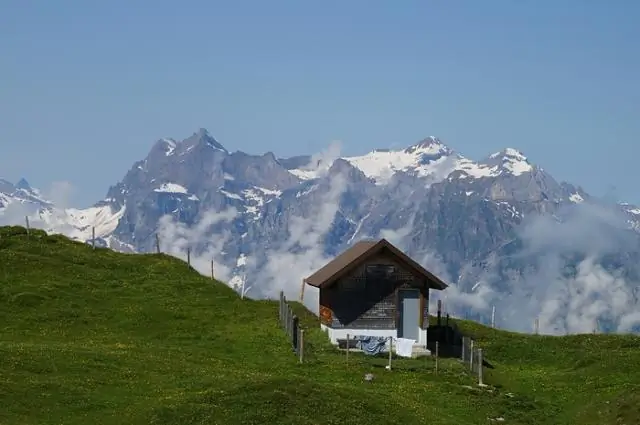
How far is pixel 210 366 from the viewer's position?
57969 millimetres

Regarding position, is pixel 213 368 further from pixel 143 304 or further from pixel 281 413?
pixel 143 304

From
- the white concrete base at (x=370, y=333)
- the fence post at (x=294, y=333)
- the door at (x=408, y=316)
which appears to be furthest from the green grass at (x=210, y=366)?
the door at (x=408, y=316)

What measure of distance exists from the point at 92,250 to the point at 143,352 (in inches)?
1841

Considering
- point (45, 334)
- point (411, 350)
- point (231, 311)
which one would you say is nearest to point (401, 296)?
point (411, 350)

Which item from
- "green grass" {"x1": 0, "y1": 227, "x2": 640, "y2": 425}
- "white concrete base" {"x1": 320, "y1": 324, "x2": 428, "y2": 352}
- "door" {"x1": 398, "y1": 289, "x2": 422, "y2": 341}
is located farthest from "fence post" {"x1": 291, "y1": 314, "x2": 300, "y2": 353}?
"door" {"x1": 398, "y1": 289, "x2": 422, "y2": 341}

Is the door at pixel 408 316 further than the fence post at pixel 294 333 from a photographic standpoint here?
Yes

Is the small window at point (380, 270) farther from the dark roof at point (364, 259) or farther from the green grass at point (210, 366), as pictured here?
the green grass at point (210, 366)

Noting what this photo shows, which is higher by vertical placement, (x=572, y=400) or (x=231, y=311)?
(x=231, y=311)

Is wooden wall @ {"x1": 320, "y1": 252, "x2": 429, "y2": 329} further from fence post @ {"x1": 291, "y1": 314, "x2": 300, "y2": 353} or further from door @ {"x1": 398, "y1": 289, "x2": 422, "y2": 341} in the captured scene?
fence post @ {"x1": 291, "y1": 314, "x2": 300, "y2": 353}

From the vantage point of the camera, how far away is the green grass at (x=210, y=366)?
43.9 m

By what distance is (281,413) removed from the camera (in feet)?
141

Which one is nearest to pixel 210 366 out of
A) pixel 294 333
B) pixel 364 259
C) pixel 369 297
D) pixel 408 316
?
pixel 294 333

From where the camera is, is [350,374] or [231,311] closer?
[350,374]

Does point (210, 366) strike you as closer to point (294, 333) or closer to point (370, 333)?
point (294, 333)
